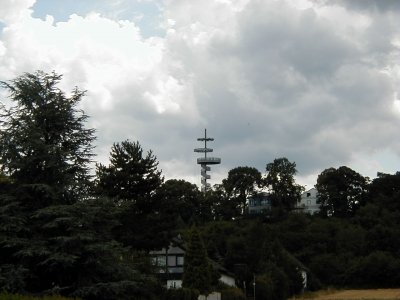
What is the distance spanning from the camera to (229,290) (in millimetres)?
53344

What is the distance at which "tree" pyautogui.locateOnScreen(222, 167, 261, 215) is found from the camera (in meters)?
125

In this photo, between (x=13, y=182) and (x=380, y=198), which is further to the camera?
(x=380, y=198)

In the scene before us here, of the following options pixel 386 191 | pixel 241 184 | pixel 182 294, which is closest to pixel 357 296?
pixel 182 294

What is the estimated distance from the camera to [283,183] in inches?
4998

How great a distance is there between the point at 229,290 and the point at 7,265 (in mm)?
33925

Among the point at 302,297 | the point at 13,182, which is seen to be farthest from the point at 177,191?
the point at 13,182

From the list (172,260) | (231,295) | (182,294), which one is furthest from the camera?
(172,260)

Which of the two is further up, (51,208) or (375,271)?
(51,208)

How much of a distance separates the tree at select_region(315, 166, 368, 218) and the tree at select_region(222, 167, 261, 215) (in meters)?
13.2

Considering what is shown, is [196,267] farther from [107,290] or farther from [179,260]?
[107,290]

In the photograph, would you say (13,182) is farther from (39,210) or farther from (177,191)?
(177,191)

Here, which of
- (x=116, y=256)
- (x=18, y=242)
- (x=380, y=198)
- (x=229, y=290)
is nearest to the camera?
(x=18, y=242)

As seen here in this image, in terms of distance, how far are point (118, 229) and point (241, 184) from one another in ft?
268

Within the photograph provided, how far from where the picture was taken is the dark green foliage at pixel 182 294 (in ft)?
128
